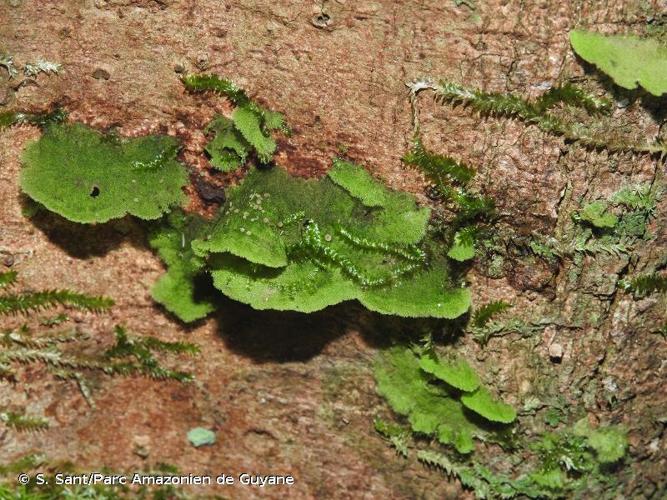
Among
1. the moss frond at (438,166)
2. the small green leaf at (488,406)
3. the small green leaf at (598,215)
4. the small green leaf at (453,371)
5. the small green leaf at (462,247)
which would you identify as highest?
the moss frond at (438,166)

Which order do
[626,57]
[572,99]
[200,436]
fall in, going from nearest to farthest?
1. [626,57]
2. [572,99]
3. [200,436]

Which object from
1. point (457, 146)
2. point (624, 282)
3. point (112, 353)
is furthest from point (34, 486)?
point (624, 282)

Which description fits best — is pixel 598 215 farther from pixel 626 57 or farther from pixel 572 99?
pixel 626 57

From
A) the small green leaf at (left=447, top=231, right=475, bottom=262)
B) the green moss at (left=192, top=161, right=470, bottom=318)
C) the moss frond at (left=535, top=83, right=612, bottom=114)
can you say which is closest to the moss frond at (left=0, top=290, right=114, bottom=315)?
the green moss at (left=192, top=161, right=470, bottom=318)

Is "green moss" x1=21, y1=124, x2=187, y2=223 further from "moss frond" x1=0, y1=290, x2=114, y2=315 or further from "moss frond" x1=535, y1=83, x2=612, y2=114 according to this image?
"moss frond" x1=535, y1=83, x2=612, y2=114

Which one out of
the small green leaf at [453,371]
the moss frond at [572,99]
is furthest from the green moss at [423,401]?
the moss frond at [572,99]

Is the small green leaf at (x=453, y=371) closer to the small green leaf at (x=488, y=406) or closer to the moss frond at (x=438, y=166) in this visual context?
the small green leaf at (x=488, y=406)

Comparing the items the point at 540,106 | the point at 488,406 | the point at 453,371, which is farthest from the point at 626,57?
the point at 488,406
